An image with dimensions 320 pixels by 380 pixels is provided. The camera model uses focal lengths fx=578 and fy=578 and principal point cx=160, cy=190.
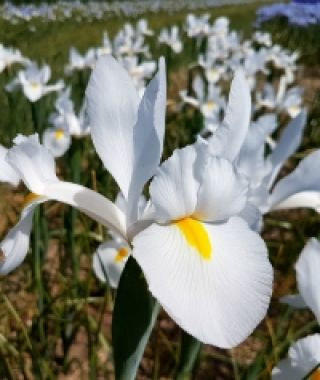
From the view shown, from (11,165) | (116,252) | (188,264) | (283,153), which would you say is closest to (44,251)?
(116,252)

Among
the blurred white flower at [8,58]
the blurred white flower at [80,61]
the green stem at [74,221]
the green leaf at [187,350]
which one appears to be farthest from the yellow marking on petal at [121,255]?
the blurred white flower at [80,61]

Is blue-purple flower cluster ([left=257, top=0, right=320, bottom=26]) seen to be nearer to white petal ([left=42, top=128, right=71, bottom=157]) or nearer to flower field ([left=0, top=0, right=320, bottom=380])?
white petal ([left=42, top=128, right=71, bottom=157])

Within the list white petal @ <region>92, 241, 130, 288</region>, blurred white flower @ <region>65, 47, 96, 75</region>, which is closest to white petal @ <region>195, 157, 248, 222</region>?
white petal @ <region>92, 241, 130, 288</region>

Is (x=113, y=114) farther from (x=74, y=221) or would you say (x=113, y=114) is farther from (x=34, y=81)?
(x=34, y=81)

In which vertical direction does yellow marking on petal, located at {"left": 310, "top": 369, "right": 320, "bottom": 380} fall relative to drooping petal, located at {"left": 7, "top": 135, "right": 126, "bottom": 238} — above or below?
below

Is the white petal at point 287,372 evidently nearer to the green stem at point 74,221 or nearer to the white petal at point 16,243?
the white petal at point 16,243
